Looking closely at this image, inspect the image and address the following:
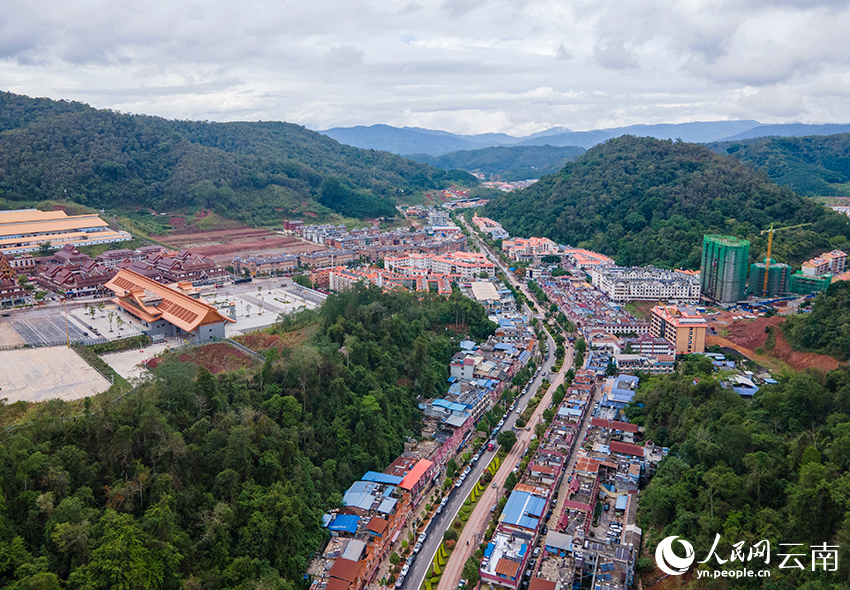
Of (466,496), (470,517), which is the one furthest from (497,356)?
(470,517)

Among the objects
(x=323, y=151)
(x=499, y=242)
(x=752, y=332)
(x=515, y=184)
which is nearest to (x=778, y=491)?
(x=752, y=332)

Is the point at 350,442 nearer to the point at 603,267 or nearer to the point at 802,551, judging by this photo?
the point at 802,551

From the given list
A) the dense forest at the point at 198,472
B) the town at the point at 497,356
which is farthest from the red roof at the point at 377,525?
the dense forest at the point at 198,472

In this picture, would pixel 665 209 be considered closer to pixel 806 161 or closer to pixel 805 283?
pixel 805 283

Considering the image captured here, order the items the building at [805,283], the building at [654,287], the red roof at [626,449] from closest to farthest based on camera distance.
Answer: the red roof at [626,449] < the building at [805,283] < the building at [654,287]

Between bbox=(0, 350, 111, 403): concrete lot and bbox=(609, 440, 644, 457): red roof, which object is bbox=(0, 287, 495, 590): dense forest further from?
bbox=(609, 440, 644, 457): red roof

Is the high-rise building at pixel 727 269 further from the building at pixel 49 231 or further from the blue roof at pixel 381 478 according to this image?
the building at pixel 49 231
